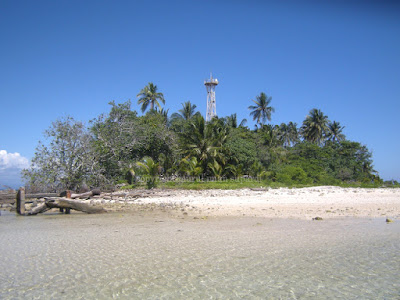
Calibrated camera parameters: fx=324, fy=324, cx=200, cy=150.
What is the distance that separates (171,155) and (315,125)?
30143mm

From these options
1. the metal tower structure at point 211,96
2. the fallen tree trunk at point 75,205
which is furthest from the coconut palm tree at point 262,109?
the fallen tree trunk at point 75,205

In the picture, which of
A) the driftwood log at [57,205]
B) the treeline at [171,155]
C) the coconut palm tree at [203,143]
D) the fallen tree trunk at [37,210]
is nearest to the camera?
the driftwood log at [57,205]

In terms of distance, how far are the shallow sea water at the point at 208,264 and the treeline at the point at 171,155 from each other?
40.1 ft

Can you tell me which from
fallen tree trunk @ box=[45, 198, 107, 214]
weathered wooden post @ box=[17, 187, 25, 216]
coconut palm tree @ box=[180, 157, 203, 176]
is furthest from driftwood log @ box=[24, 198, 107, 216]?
Result: coconut palm tree @ box=[180, 157, 203, 176]

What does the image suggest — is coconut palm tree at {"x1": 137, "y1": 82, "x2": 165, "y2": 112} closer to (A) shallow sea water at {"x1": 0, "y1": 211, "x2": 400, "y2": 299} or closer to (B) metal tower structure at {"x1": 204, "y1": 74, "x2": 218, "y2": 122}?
(B) metal tower structure at {"x1": 204, "y1": 74, "x2": 218, "y2": 122}

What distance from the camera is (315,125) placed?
168 ft

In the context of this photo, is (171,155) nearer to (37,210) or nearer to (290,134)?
(37,210)

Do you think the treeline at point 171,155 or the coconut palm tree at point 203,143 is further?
the coconut palm tree at point 203,143

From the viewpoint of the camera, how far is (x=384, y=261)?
4.72m

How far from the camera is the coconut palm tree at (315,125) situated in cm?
5131

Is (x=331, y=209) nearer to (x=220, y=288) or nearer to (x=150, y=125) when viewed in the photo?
(x=220, y=288)

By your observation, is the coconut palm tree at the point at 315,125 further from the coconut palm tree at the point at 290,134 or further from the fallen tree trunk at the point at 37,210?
the fallen tree trunk at the point at 37,210

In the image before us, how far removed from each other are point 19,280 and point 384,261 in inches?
201

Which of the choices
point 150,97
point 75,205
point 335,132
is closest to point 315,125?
point 335,132
